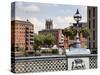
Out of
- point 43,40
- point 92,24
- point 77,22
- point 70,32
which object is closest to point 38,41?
point 43,40

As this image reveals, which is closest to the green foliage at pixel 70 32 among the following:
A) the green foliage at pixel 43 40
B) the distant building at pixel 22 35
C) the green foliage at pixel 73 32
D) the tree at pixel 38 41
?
the green foliage at pixel 73 32

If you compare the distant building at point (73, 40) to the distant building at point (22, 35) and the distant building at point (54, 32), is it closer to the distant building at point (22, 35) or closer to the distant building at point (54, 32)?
the distant building at point (54, 32)

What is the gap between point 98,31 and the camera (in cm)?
446

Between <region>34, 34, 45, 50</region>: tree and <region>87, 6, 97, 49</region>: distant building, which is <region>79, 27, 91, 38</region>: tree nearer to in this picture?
<region>87, 6, 97, 49</region>: distant building

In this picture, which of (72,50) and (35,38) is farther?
(72,50)

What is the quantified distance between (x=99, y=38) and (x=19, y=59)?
148 cm

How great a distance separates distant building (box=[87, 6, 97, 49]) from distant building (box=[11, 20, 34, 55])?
102 cm

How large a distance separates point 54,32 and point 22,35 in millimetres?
536

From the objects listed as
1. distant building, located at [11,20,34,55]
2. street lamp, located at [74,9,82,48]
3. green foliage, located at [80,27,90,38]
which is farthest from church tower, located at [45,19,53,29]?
green foliage, located at [80,27,90,38]

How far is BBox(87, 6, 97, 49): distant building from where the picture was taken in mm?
4348

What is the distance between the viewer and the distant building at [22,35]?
12.6 ft

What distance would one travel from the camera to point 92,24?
4379 millimetres
